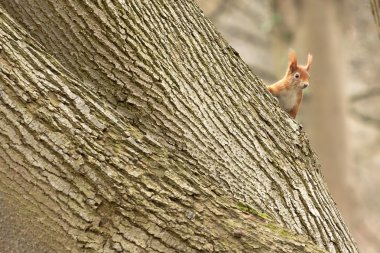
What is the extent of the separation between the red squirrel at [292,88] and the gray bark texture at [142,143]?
1097mm

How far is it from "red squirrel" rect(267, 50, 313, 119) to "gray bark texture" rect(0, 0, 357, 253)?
110 cm

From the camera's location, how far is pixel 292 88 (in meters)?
4.44

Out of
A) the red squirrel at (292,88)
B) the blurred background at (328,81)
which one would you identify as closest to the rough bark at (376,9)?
the red squirrel at (292,88)

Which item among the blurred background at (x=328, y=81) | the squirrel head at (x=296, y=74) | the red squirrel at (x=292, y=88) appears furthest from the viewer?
the blurred background at (x=328, y=81)

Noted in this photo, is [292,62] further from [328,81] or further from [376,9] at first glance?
[328,81]

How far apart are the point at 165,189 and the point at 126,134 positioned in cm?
24

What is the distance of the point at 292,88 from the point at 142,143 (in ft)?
6.48

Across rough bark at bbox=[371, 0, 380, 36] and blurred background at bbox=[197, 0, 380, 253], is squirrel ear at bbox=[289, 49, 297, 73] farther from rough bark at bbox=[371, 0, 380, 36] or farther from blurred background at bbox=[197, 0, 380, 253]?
blurred background at bbox=[197, 0, 380, 253]

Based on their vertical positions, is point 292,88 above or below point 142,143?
above

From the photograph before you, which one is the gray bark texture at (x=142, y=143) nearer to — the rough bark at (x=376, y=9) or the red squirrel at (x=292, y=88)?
the rough bark at (x=376, y=9)

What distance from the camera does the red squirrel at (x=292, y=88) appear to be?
432 centimetres

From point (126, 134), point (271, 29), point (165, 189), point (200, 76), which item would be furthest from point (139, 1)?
point (271, 29)

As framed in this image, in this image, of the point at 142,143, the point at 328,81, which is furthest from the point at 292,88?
the point at 328,81

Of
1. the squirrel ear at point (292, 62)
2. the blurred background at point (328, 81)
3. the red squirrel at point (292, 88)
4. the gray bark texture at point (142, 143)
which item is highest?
the blurred background at point (328, 81)
